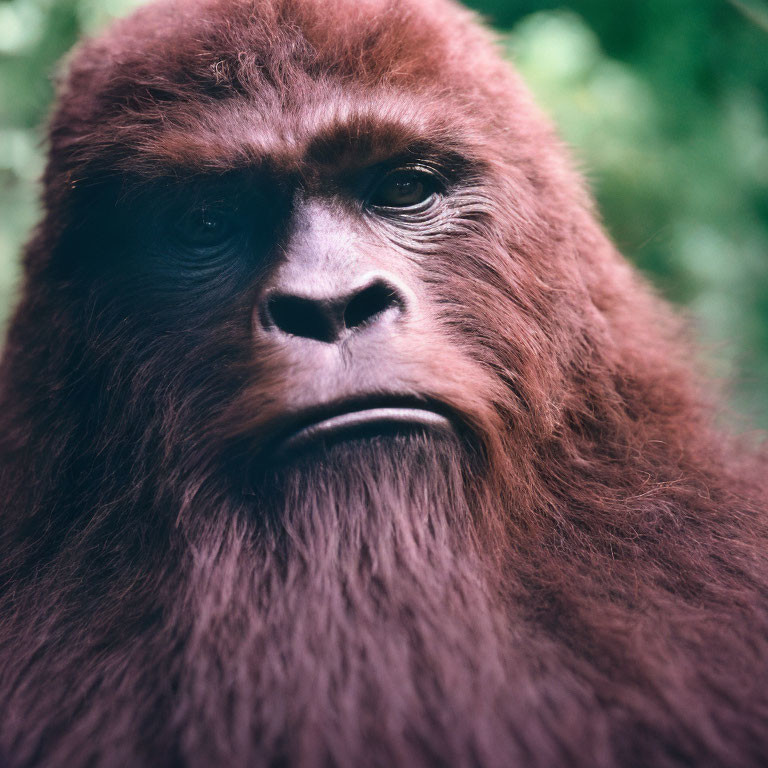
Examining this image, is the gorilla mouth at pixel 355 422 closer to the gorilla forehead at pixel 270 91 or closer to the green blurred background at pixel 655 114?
the gorilla forehead at pixel 270 91

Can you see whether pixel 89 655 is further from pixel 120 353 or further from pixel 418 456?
pixel 418 456

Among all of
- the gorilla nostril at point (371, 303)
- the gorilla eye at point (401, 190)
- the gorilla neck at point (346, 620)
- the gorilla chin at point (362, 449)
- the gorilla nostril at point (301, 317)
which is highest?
the gorilla eye at point (401, 190)

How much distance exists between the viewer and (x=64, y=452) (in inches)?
63.7

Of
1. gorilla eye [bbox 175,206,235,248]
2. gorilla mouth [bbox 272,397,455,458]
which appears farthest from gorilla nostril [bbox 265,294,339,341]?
gorilla eye [bbox 175,206,235,248]

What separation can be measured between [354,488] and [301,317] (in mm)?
300

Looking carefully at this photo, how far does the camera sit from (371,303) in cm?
138

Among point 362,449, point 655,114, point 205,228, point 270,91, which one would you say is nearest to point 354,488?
point 362,449

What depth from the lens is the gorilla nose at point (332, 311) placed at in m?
1.34

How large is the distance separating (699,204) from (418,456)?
2149mm

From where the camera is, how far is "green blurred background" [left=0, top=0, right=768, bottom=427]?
280cm

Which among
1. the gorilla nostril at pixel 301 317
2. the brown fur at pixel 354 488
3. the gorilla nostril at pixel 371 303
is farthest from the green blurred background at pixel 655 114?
the gorilla nostril at pixel 301 317

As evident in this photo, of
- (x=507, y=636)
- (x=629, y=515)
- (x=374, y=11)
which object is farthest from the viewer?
(x=374, y=11)

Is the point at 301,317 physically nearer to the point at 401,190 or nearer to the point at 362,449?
the point at 362,449

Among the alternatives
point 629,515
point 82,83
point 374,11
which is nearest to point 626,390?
point 629,515
